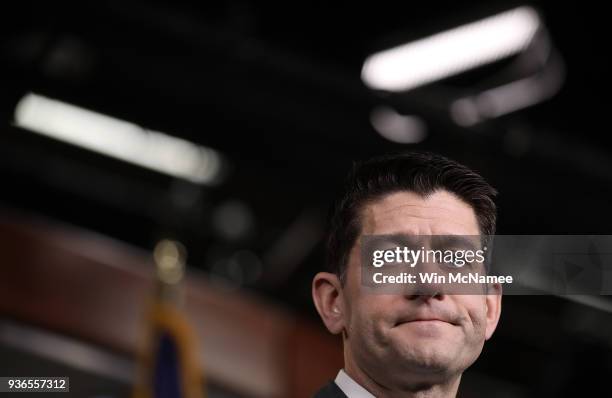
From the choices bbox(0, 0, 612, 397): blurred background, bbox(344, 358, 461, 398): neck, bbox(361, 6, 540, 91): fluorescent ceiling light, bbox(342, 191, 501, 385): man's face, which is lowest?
bbox(344, 358, 461, 398): neck

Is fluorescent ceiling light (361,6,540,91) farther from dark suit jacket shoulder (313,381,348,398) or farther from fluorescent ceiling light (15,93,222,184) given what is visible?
dark suit jacket shoulder (313,381,348,398)

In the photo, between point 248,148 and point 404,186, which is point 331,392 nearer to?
point 404,186

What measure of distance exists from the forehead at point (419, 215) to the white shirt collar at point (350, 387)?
138mm

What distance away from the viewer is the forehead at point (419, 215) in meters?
0.81

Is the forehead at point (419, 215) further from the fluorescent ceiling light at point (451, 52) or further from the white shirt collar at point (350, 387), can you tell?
the fluorescent ceiling light at point (451, 52)

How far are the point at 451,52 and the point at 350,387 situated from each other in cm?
182

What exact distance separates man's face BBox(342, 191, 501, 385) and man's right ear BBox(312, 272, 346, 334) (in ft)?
0.05

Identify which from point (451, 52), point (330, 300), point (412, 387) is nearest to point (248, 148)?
point (451, 52)

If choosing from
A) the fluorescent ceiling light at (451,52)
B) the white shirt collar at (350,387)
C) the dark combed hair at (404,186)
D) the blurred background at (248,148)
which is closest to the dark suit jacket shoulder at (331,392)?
A: the white shirt collar at (350,387)

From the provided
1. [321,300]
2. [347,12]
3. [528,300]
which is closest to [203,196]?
[347,12]

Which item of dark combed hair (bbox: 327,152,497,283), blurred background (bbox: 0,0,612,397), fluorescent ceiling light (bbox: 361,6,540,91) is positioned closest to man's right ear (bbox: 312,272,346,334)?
dark combed hair (bbox: 327,152,497,283)

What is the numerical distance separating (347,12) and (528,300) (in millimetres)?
1442

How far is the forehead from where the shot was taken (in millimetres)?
808

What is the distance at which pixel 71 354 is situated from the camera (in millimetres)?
2770
